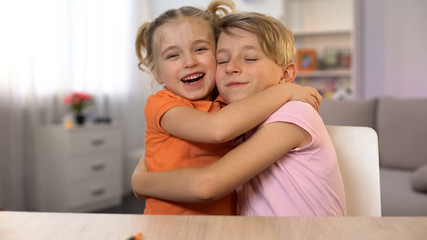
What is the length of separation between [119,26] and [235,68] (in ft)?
11.6

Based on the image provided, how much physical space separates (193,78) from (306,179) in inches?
15.5

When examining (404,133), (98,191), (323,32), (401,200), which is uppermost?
(323,32)

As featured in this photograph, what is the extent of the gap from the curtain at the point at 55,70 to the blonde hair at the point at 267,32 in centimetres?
268

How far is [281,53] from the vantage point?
38.4 inches

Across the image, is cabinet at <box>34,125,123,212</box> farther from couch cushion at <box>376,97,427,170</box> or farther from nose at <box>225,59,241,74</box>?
nose at <box>225,59,241,74</box>

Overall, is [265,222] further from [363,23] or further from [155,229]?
[363,23]

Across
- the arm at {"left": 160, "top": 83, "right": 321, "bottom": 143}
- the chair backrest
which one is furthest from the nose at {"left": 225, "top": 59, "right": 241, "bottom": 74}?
the chair backrest

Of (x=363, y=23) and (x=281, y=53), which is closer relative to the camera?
(x=281, y=53)

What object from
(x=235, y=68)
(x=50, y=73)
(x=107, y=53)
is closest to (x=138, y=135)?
(x=107, y=53)

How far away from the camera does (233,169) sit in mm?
770

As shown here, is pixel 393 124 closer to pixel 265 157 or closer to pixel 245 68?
pixel 245 68

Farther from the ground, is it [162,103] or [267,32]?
[267,32]

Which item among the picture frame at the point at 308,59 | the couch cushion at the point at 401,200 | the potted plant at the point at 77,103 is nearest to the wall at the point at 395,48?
the picture frame at the point at 308,59

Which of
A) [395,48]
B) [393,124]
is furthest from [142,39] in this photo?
[395,48]
